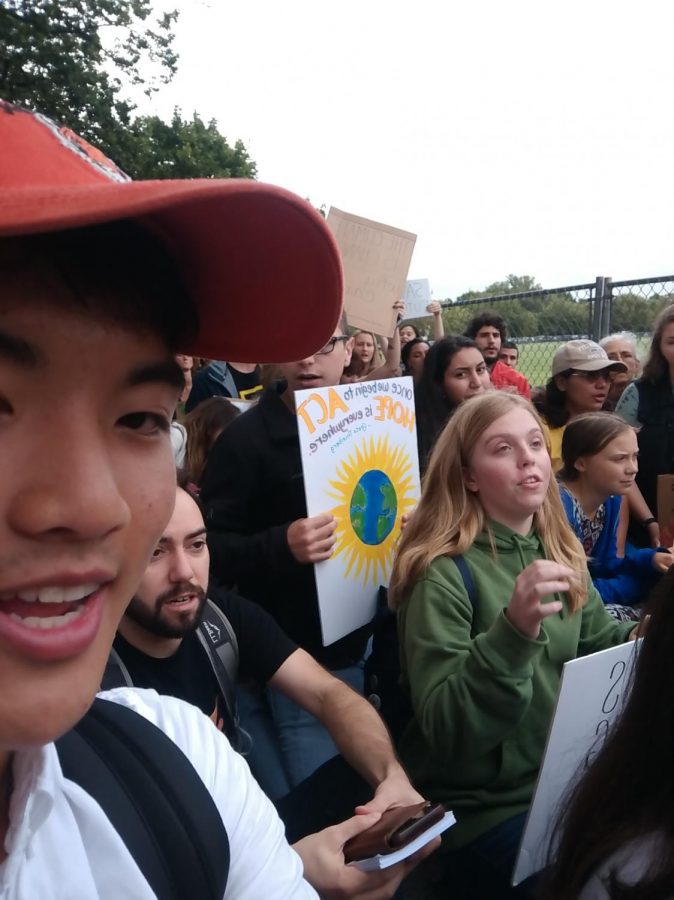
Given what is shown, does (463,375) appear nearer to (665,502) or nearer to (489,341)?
(665,502)

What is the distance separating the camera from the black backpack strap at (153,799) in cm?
81

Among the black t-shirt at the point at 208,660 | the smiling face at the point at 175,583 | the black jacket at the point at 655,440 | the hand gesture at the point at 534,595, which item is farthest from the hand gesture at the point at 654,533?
the smiling face at the point at 175,583

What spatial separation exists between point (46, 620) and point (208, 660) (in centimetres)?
132

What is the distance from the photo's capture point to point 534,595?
1722 mm

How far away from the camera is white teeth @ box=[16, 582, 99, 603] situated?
0.62m

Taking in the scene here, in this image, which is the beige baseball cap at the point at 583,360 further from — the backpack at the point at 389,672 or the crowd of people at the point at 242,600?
the backpack at the point at 389,672

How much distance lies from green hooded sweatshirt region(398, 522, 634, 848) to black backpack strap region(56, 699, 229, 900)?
1018 millimetres

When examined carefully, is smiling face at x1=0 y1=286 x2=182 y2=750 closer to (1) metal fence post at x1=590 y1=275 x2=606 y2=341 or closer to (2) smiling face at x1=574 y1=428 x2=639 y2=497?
(2) smiling face at x1=574 y1=428 x2=639 y2=497

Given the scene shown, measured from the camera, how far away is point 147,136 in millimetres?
20609

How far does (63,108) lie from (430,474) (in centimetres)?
1676

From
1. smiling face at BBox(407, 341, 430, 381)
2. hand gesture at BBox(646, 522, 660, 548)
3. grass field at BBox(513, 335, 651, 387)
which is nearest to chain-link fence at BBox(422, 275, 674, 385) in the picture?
grass field at BBox(513, 335, 651, 387)

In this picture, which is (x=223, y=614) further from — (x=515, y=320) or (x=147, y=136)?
(x=147, y=136)

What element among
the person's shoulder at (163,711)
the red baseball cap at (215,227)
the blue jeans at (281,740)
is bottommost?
the blue jeans at (281,740)

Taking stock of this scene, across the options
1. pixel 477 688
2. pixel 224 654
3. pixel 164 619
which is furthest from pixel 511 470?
pixel 164 619
